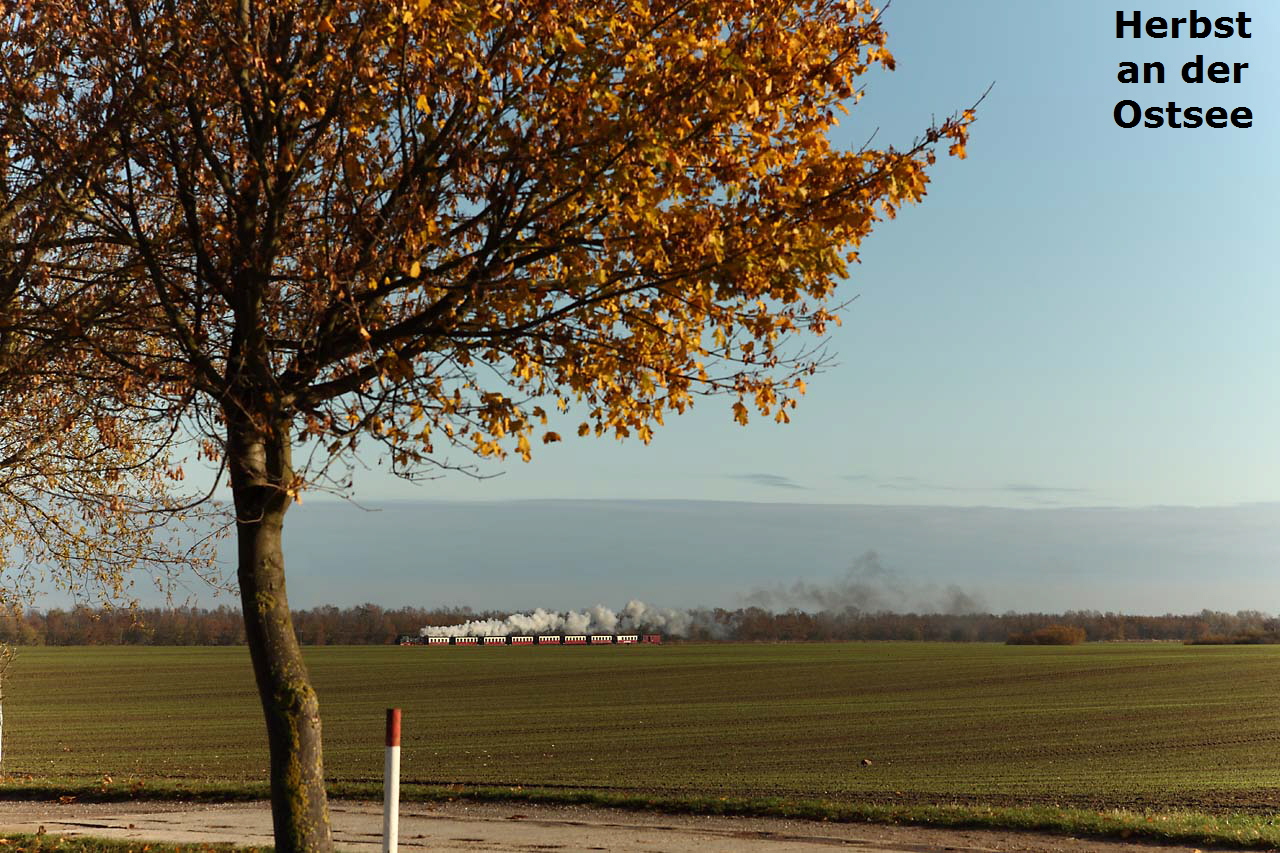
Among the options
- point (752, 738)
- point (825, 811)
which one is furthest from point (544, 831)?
point (752, 738)

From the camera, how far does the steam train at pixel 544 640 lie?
137 m

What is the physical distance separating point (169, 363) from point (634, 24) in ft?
17.6

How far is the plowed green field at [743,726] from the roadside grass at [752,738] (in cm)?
17

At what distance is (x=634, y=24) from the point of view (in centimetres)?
1024

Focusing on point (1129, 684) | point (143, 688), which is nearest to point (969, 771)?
point (1129, 684)

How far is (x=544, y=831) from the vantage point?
47.9 feet

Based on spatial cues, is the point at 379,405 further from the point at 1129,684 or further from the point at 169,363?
the point at 1129,684

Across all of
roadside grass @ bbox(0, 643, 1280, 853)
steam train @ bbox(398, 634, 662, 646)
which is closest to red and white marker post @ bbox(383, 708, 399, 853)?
roadside grass @ bbox(0, 643, 1280, 853)

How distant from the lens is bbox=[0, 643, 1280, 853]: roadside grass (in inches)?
751

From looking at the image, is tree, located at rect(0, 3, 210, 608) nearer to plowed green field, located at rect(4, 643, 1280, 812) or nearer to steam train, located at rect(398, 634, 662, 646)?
plowed green field, located at rect(4, 643, 1280, 812)

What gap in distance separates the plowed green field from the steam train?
41766mm

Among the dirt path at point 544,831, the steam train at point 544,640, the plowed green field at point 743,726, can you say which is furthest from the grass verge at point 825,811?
the steam train at point 544,640

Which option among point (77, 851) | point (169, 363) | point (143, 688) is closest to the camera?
point (169, 363)

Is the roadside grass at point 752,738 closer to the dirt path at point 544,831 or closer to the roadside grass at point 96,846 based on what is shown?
the dirt path at point 544,831
